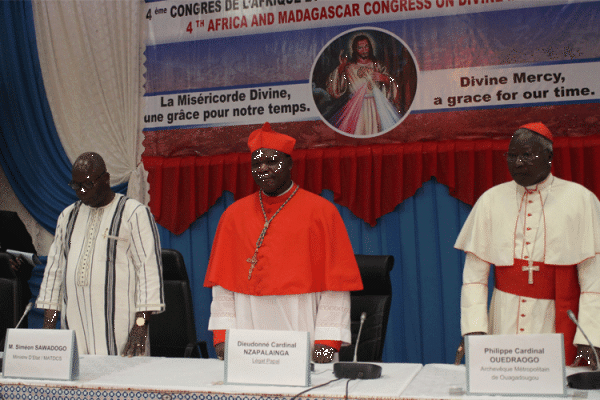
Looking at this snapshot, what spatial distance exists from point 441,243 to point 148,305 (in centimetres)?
232

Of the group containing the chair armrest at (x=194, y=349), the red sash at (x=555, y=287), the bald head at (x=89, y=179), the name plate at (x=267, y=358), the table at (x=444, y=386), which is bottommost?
the chair armrest at (x=194, y=349)

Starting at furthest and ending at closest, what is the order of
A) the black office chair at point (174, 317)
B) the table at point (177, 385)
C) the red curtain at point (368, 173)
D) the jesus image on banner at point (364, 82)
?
the jesus image on banner at point (364, 82), the red curtain at point (368, 173), the black office chair at point (174, 317), the table at point (177, 385)

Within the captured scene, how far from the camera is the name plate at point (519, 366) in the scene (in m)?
1.81

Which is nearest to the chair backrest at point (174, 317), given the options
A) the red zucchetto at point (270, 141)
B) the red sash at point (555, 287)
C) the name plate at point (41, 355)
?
the red zucchetto at point (270, 141)

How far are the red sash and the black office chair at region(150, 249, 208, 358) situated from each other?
176 centimetres

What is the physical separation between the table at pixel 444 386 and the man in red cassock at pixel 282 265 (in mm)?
431

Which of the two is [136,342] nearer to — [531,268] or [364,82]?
[531,268]

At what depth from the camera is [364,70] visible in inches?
178

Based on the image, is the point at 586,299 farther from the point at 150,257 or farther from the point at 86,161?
the point at 86,161

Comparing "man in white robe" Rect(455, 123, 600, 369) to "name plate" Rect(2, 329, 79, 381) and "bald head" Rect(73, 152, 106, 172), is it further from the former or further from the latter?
"bald head" Rect(73, 152, 106, 172)

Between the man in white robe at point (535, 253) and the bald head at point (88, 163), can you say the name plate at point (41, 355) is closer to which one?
the bald head at point (88, 163)

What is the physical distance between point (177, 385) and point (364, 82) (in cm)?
295

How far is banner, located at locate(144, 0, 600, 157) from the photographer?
4.20 m

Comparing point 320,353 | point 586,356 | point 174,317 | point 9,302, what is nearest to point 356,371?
point 320,353
